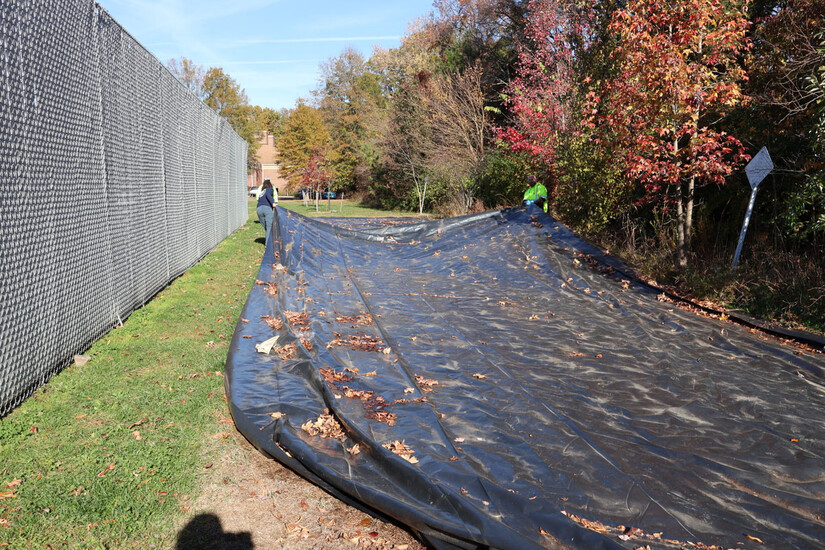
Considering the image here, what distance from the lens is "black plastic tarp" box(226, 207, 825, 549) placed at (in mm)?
2611

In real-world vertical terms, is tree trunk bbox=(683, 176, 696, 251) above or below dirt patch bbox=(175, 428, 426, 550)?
above

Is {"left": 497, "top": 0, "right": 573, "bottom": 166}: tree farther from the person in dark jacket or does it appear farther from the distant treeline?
the person in dark jacket

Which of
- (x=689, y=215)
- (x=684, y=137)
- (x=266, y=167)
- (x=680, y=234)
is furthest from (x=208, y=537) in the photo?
(x=266, y=167)

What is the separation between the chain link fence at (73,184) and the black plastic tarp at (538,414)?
130 centimetres

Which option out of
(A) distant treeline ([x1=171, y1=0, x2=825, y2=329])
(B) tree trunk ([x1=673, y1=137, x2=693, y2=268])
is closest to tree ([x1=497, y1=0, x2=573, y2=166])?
(A) distant treeline ([x1=171, y1=0, x2=825, y2=329])

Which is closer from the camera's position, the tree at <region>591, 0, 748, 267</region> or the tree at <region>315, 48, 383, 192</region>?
the tree at <region>591, 0, 748, 267</region>

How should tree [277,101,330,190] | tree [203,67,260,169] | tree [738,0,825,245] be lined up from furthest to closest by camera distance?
1. tree [203,67,260,169]
2. tree [277,101,330,190]
3. tree [738,0,825,245]

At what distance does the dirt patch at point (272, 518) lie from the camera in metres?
2.61

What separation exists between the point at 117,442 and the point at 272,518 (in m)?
1.17

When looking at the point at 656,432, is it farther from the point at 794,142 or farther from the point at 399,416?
the point at 794,142

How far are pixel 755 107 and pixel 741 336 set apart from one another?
174 inches

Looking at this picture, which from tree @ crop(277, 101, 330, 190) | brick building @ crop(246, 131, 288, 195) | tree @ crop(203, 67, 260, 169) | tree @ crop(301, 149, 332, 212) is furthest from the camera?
brick building @ crop(246, 131, 288, 195)

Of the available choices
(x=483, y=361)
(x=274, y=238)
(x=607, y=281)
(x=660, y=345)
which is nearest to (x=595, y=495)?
(x=483, y=361)

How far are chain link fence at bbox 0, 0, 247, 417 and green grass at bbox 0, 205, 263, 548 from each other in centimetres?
30
